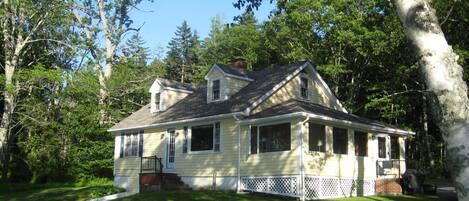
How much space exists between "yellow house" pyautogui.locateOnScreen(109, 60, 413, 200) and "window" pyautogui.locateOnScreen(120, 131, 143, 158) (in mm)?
60

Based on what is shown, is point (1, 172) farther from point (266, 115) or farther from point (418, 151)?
point (418, 151)

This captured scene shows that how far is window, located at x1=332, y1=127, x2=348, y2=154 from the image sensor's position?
20.2m

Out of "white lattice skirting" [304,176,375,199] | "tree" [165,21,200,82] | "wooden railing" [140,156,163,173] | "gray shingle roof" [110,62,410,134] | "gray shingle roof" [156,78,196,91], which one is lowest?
"white lattice skirting" [304,176,375,199]

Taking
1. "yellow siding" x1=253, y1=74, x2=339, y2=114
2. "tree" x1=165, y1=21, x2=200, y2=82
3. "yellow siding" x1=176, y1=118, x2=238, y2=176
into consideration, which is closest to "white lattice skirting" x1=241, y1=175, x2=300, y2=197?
"yellow siding" x1=176, y1=118, x2=238, y2=176

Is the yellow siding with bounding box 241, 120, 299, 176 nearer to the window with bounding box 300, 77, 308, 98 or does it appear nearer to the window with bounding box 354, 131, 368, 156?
the window with bounding box 354, 131, 368, 156

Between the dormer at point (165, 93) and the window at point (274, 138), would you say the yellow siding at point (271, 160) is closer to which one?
the window at point (274, 138)

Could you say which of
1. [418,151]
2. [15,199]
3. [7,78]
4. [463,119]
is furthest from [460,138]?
[418,151]

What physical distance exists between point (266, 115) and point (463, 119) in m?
16.3

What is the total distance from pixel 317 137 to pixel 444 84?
16360 millimetres

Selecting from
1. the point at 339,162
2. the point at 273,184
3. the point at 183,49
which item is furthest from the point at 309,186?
the point at 183,49

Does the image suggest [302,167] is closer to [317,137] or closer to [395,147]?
[317,137]

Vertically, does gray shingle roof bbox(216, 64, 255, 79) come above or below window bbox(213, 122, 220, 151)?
above

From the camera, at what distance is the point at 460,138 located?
3066 millimetres

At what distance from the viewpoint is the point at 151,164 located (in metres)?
25.0
